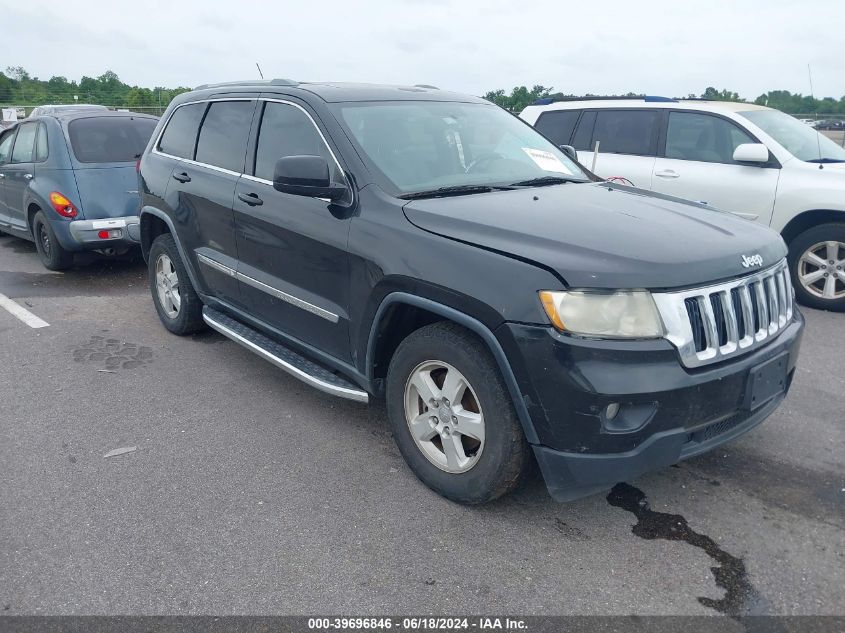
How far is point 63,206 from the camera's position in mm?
7367

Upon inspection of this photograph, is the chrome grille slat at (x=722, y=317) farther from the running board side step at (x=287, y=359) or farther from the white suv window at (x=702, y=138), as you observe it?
the white suv window at (x=702, y=138)

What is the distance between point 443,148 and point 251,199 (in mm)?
1172

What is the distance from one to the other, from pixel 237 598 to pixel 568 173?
289cm

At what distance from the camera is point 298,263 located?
12.6 feet

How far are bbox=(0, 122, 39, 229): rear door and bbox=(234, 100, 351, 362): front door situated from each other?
16.4ft

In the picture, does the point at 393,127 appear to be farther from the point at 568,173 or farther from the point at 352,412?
the point at 352,412

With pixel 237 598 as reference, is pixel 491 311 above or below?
above

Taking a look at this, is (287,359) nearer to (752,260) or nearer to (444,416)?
(444,416)

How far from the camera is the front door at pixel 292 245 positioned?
360 cm

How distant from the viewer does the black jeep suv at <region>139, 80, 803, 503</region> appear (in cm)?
266

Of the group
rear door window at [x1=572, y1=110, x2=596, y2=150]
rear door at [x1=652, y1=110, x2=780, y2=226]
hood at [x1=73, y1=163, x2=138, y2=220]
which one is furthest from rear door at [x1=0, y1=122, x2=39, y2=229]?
rear door at [x1=652, y1=110, x2=780, y2=226]

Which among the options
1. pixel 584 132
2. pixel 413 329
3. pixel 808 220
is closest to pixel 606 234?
pixel 413 329

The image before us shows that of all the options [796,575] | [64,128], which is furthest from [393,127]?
[64,128]

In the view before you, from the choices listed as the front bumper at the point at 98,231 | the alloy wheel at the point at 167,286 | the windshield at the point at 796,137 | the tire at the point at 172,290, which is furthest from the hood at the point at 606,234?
the front bumper at the point at 98,231
